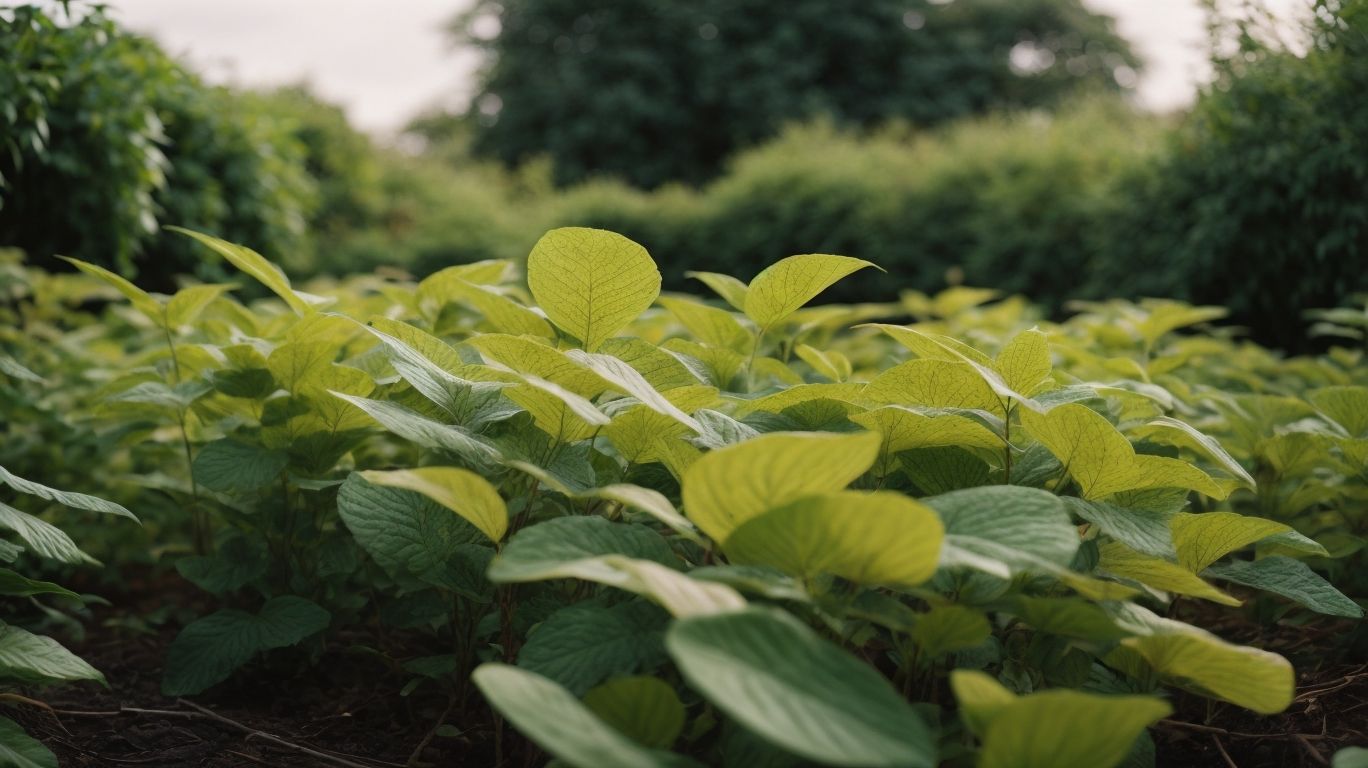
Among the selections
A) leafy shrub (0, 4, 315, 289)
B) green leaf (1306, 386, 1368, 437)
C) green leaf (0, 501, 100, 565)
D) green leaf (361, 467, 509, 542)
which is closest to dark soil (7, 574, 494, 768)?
green leaf (0, 501, 100, 565)

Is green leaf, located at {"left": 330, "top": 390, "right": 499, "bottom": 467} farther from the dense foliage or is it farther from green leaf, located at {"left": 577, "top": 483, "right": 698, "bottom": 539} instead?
green leaf, located at {"left": 577, "top": 483, "right": 698, "bottom": 539}

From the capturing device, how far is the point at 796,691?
80cm

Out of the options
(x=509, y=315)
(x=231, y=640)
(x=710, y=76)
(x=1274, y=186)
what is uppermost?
(x=710, y=76)

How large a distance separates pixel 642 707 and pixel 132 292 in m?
1.26

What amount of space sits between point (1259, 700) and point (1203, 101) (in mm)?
3918

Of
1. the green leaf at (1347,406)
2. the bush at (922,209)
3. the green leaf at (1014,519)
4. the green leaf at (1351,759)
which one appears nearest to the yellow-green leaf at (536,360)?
the green leaf at (1014,519)

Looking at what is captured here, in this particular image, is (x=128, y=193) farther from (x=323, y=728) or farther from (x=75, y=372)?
(x=323, y=728)

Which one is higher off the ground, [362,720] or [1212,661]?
[1212,661]

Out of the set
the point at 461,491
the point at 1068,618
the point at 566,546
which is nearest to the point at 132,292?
the point at 461,491

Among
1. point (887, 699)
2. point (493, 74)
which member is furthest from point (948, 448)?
point (493, 74)

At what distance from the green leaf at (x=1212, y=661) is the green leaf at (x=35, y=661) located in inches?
53.4

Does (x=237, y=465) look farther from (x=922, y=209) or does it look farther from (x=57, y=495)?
(x=922, y=209)

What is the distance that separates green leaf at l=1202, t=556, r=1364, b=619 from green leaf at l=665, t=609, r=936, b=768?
82 centimetres

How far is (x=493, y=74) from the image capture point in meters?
30.0
